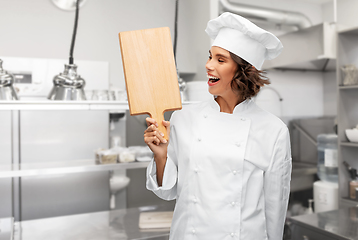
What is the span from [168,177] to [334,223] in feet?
3.57

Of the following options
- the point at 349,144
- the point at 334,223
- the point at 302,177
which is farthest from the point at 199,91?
the point at 302,177

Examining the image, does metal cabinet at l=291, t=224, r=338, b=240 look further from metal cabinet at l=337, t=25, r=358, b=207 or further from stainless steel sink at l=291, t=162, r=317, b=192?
stainless steel sink at l=291, t=162, r=317, b=192

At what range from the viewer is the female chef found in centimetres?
109

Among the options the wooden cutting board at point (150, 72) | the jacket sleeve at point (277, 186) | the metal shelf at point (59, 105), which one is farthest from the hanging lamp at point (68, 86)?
the jacket sleeve at point (277, 186)

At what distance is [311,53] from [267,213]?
1857 millimetres

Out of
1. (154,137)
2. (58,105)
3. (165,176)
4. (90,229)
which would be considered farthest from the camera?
(90,229)

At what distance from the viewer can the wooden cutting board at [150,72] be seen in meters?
1.08

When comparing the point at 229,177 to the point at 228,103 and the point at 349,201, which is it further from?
the point at 349,201

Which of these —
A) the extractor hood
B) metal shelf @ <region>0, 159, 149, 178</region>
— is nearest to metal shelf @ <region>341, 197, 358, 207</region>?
the extractor hood

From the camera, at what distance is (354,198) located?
7.77ft

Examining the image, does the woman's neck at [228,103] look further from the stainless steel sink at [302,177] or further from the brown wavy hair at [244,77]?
the stainless steel sink at [302,177]

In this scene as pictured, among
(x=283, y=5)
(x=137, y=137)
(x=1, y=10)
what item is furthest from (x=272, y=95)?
(x=1, y=10)

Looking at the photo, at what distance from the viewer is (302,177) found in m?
3.06

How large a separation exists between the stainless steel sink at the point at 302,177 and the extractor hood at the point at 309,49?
962 millimetres
